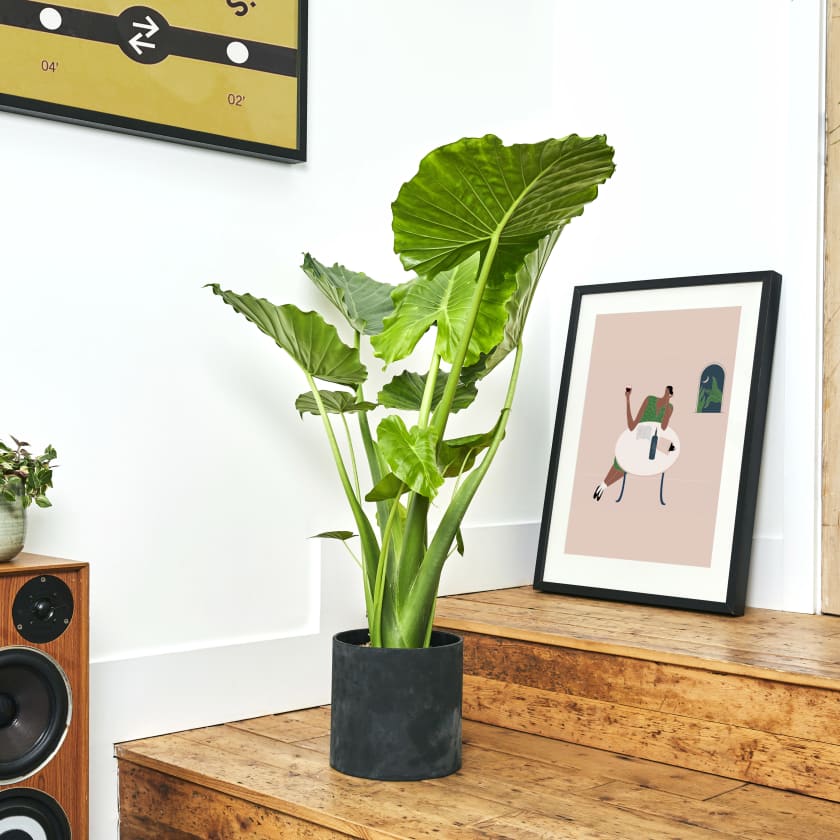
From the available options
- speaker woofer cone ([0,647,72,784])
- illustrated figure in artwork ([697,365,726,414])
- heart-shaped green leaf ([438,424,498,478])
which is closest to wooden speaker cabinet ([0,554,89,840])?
speaker woofer cone ([0,647,72,784])

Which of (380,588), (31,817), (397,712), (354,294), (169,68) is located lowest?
(31,817)

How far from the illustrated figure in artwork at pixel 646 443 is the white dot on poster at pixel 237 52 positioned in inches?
50.8

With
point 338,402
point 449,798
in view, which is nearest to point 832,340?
point 338,402

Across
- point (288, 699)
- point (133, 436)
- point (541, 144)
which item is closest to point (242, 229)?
point (133, 436)

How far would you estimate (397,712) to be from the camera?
1.85 meters

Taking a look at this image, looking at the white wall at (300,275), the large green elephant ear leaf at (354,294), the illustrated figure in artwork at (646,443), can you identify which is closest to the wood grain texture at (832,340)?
the white wall at (300,275)

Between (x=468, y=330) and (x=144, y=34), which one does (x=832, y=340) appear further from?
(x=144, y=34)

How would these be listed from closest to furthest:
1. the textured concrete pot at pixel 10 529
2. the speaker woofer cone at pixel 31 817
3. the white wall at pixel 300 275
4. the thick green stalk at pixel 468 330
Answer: the speaker woofer cone at pixel 31 817, the textured concrete pot at pixel 10 529, the thick green stalk at pixel 468 330, the white wall at pixel 300 275

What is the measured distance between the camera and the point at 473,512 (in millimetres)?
2840

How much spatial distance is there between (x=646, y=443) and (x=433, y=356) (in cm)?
98

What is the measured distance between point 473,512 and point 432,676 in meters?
1.00

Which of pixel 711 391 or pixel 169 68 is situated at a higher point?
pixel 169 68

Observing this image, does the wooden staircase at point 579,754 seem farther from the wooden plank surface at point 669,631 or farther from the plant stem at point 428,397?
the plant stem at point 428,397

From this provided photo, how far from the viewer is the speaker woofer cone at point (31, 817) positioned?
1572mm
